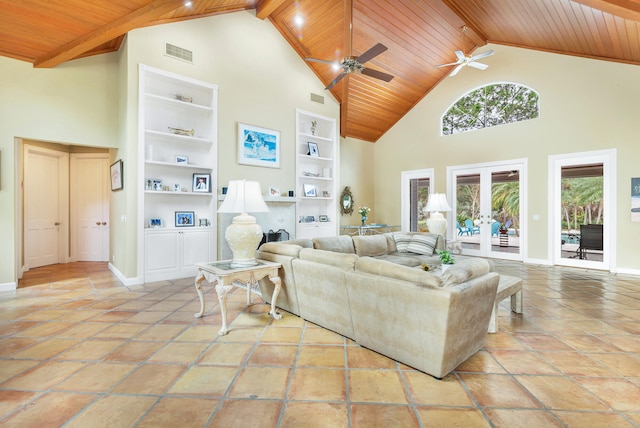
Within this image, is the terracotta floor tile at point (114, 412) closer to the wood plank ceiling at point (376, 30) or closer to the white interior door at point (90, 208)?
the wood plank ceiling at point (376, 30)

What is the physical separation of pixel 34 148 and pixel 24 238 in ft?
5.44

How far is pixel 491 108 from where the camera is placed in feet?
23.2

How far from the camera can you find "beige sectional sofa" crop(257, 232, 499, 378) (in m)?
1.99

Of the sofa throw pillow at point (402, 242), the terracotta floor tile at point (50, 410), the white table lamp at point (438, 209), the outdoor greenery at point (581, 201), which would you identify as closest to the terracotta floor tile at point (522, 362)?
the sofa throw pillow at point (402, 242)

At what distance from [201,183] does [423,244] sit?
3.98 metres

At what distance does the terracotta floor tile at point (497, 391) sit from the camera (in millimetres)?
1816

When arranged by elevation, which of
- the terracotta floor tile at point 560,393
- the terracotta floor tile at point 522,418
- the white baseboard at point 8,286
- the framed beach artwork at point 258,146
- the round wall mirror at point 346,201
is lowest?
the terracotta floor tile at point 522,418

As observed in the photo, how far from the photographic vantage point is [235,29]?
230 inches

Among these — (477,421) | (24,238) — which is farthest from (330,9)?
(24,238)

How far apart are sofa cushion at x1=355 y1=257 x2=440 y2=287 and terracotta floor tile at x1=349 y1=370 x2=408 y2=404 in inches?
26.5

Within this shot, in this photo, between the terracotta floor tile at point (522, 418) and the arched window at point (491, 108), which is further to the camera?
the arched window at point (491, 108)

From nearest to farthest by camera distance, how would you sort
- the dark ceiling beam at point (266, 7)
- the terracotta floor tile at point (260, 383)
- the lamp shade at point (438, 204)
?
the terracotta floor tile at point (260, 383) < the dark ceiling beam at point (266, 7) < the lamp shade at point (438, 204)

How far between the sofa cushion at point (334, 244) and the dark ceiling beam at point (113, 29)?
3.65m

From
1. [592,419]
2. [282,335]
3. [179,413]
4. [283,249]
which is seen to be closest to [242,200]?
[283,249]
